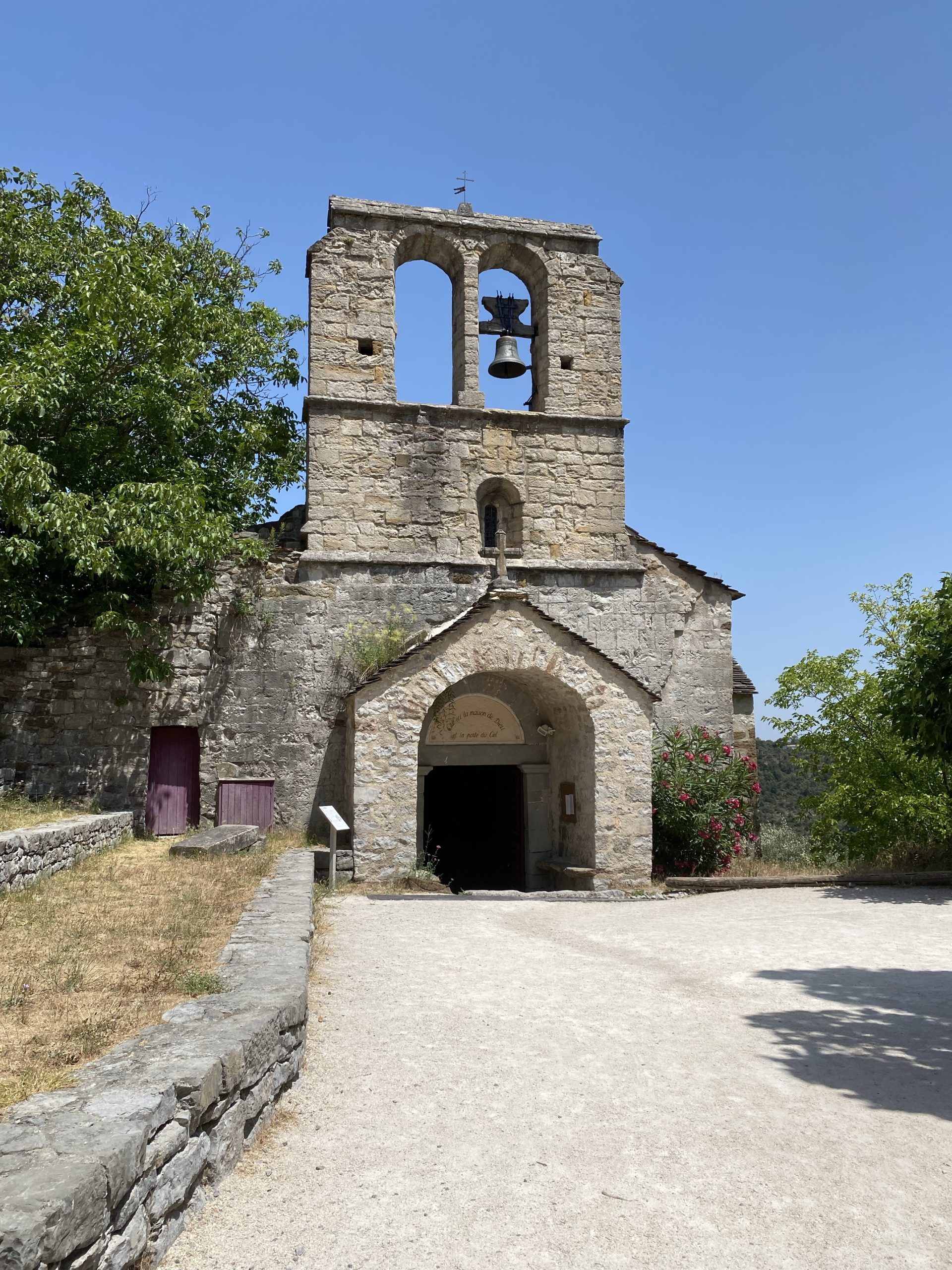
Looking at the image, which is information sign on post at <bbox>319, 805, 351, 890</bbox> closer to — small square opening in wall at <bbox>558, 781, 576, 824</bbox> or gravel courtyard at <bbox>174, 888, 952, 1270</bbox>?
gravel courtyard at <bbox>174, 888, 952, 1270</bbox>

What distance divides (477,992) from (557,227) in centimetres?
1276

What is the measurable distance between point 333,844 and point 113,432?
6.85 metres

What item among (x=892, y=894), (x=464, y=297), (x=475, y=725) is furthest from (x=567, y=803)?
(x=464, y=297)

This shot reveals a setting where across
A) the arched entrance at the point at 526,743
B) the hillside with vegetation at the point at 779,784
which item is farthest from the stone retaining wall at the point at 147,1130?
the hillside with vegetation at the point at 779,784

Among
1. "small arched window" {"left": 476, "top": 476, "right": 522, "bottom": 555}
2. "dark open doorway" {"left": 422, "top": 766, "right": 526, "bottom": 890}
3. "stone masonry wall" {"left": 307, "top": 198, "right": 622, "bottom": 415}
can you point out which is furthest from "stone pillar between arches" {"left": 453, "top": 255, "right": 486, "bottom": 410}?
"dark open doorway" {"left": 422, "top": 766, "right": 526, "bottom": 890}

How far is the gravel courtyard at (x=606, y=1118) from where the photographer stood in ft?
10.9

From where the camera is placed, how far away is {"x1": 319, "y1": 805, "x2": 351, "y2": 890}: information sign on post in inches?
436

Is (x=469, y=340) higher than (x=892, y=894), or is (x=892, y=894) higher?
(x=469, y=340)

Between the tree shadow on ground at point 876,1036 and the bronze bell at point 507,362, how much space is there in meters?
10.3

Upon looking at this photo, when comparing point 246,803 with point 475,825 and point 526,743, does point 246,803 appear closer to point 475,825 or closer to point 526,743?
point 526,743

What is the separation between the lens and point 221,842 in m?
10.7

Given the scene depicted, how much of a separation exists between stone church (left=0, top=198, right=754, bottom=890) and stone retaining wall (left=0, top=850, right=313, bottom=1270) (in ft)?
25.0

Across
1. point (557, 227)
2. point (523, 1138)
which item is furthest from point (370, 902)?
point (557, 227)

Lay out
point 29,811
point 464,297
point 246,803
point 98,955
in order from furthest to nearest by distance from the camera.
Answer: point 464,297 → point 246,803 → point 29,811 → point 98,955
